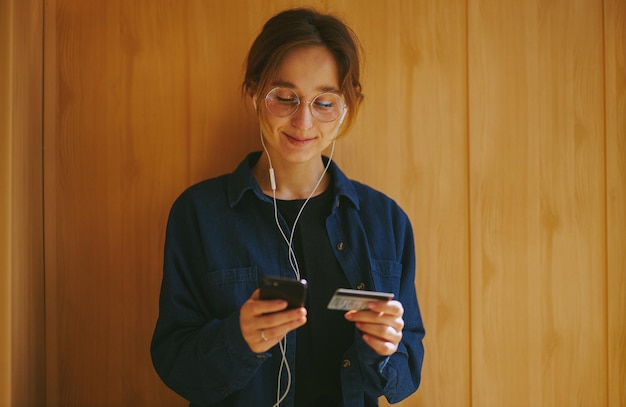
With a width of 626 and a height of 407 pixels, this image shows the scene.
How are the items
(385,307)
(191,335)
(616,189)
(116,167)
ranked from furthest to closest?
(616,189), (116,167), (191,335), (385,307)

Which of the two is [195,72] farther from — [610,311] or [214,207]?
[610,311]

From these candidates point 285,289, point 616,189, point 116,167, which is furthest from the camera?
point 616,189

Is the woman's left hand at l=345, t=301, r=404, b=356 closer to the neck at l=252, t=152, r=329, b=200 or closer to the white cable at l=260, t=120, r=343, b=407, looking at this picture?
the white cable at l=260, t=120, r=343, b=407

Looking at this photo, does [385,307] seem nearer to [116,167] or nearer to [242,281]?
[242,281]

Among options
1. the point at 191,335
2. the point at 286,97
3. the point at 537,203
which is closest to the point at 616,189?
the point at 537,203

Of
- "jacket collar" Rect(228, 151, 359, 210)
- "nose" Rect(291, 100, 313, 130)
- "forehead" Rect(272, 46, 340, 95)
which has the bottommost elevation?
"jacket collar" Rect(228, 151, 359, 210)

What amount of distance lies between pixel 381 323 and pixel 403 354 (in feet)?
0.90

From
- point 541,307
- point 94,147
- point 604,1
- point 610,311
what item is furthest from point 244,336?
point 604,1

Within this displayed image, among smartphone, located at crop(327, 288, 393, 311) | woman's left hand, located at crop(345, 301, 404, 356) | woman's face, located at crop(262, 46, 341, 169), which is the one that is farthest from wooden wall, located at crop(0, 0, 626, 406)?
smartphone, located at crop(327, 288, 393, 311)

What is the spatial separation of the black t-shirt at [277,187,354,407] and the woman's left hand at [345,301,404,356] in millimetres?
183

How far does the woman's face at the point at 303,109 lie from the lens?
1.44m

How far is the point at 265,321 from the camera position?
118 cm

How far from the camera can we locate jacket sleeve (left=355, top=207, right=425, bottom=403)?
1402 millimetres

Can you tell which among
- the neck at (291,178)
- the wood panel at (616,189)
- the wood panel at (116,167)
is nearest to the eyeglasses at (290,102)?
the neck at (291,178)
